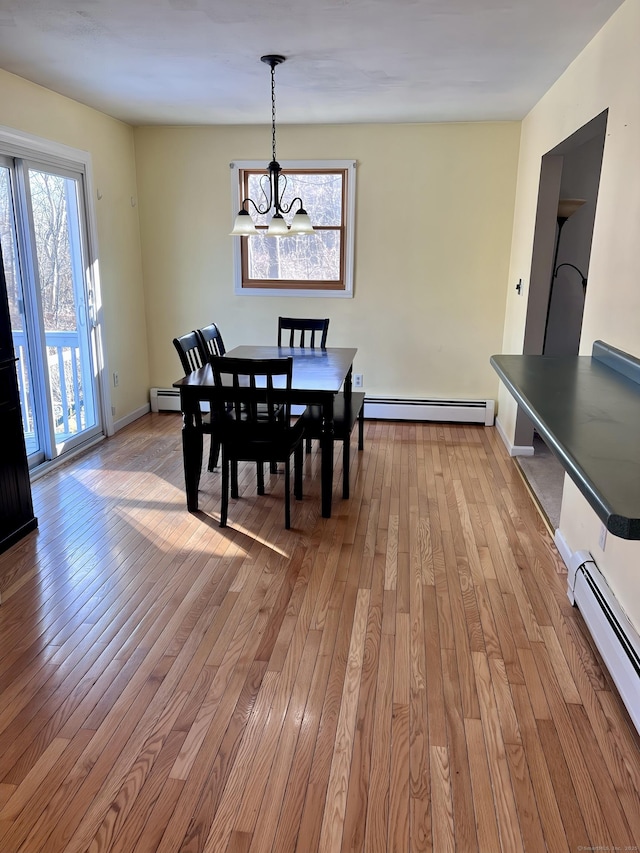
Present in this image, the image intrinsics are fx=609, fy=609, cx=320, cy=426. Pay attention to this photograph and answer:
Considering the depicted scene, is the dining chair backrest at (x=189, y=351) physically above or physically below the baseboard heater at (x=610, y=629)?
above

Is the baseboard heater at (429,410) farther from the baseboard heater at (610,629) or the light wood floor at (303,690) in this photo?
the baseboard heater at (610,629)

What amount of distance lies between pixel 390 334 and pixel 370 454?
4.41 feet

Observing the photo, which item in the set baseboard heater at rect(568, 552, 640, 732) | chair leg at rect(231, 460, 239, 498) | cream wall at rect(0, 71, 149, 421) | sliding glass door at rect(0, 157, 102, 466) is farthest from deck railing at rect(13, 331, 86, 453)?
baseboard heater at rect(568, 552, 640, 732)

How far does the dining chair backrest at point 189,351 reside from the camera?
12.4 ft

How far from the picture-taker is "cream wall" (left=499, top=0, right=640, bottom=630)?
7.60ft

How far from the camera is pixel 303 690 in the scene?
213 centimetres

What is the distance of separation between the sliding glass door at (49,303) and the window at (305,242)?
143cm

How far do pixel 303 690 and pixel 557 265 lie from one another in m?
4.21

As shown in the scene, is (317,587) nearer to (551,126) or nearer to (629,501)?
(629,501)

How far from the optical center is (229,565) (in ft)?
9.81

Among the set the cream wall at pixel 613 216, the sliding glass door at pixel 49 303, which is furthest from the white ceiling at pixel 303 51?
the sliding glass door at pixel 49 303

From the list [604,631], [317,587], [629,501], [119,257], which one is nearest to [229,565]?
[317,587]

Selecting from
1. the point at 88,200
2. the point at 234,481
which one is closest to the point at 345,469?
the point at 234,481

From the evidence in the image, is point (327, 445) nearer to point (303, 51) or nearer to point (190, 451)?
point (190, 451)
